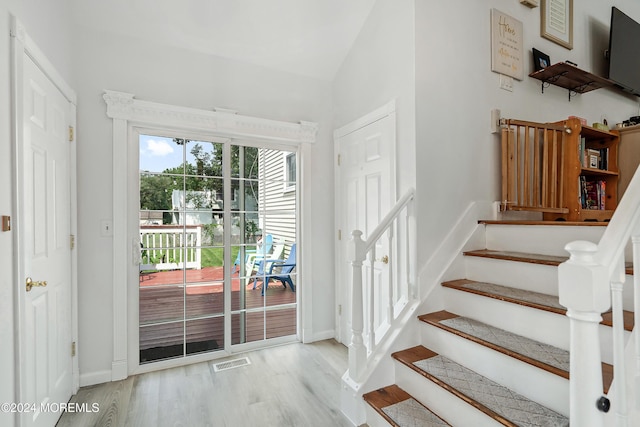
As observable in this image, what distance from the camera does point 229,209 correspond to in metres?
2.79

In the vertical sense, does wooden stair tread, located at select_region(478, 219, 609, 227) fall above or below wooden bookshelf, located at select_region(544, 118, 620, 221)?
below

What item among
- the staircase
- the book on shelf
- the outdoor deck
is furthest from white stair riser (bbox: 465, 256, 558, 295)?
the outdoor deck

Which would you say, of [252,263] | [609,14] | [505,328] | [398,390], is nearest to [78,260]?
[252,263]

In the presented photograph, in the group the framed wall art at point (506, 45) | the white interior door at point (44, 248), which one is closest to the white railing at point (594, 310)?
the framed wall art at point (506, 45)

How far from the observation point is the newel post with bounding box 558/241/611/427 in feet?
2.76

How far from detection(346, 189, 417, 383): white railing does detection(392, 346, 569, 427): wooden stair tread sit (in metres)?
0.23

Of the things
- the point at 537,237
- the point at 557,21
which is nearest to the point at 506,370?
the point at 537,237

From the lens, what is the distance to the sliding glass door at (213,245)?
8.27 ft

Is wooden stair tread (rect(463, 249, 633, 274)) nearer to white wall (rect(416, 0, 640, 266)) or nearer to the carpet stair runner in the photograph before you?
the carpet stair runner

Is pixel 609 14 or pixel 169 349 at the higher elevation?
pixel 609 14

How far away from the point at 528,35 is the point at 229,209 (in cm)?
310

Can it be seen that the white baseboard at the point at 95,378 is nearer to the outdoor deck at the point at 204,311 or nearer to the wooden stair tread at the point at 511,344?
the outdoor deck at the point at 204,311

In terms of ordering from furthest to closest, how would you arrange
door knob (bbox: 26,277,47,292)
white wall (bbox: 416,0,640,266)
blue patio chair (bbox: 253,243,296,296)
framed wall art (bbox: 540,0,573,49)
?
1. blue patio chair (bbox: 253,243,296,296)
2. framed wall art (bbox: 540,0,573,49)
3. white wall (bbox: 416,0,640,266)
4. door knob (bbox: 26,277,47,292)

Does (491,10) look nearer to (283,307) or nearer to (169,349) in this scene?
(283,307)
